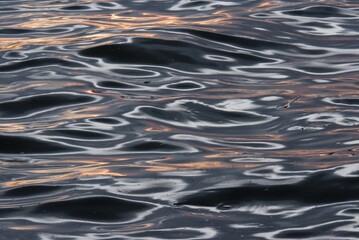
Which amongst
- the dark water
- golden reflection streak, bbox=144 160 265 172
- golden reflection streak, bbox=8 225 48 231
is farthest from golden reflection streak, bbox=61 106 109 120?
golden reflection streak, bbox=8 225 48 231

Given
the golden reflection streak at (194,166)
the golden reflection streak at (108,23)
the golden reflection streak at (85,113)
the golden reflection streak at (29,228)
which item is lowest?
the golden reflection streak at (108,23)

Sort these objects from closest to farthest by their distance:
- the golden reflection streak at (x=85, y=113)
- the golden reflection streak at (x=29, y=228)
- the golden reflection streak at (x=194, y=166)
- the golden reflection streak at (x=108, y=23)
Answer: the golden reflection streak at (x=29, y=228) → the golden reflection streak at (x=194, y=166) → the golden reflection streak at (x=85, y=113) → the golden reflection streak at (x=108, y=23)

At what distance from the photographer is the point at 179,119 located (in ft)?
20.6

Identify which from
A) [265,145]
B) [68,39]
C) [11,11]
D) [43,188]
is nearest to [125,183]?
[43,188]

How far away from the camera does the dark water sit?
480 cm

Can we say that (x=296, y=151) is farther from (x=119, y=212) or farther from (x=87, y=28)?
(x=87, y=28)

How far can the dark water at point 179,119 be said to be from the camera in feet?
15.8

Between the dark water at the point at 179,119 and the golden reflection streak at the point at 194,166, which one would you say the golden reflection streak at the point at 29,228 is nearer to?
the dark water at the point at 179,119

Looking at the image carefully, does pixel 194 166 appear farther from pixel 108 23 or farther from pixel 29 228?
pixel 108 23

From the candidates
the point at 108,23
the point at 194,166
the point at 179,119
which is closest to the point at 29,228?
the point at 194,166

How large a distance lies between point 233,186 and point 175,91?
72.6 inches

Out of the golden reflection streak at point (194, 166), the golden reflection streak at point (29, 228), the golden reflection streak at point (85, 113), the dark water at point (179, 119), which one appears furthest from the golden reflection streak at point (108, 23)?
the golden reflection streak at point (29, 228)

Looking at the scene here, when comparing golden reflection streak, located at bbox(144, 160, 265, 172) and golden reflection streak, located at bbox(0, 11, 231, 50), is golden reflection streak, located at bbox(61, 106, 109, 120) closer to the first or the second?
golden reflection streak, located at bbox(144, 160, 265, 172)

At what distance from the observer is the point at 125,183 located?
521 cm
